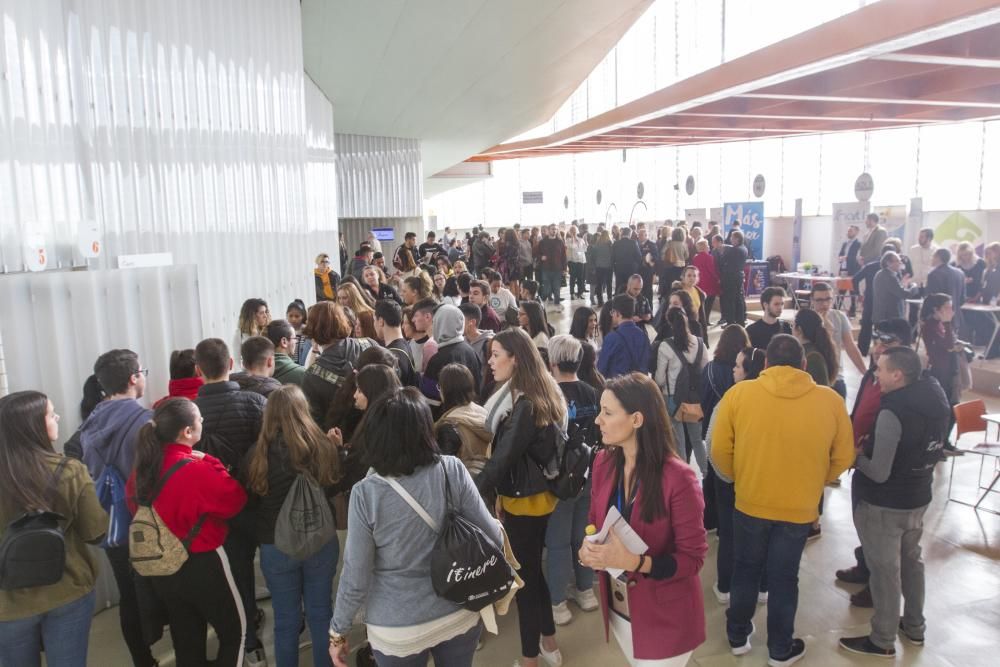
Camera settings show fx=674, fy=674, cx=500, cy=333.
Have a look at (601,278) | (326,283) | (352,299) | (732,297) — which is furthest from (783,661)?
(601,278)

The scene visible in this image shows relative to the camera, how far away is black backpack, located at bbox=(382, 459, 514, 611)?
2.23m

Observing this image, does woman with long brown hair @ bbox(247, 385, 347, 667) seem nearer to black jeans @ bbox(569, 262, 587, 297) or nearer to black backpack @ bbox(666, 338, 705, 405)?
black backpack @ bbox(666, 338, 705, 405)

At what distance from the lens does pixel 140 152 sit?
169 inches

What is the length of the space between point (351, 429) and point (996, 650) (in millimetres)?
3638

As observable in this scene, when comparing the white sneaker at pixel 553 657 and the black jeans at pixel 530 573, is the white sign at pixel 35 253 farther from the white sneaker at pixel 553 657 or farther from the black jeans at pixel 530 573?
the white sneaker at pixel 553 657

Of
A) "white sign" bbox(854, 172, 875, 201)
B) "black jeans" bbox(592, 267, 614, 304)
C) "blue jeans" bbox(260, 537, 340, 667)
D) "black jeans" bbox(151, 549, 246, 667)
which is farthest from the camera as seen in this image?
"black jeans" bbox(592, 267, 614, 304)

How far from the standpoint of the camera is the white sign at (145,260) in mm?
4072

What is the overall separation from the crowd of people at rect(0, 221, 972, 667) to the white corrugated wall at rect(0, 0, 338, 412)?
0.59 meters

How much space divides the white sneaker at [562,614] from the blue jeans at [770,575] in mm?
891

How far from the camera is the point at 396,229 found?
19.6 meters

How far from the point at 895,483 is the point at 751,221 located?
15578mm

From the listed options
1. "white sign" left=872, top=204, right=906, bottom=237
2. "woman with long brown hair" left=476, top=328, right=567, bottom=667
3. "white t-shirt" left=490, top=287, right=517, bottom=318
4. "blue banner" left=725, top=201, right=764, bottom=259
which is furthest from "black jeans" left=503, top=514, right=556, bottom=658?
"blue banner" left=725, top=201, right=764, bottom=259

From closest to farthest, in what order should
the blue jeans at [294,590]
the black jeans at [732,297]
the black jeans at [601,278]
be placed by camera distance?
the blue jeans at [294,590] → the black jeans at [732,297] → the black jeans at [601,278]

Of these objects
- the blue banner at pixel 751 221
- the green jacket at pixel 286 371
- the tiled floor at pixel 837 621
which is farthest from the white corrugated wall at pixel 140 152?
the blue banner at pixel 751 221
